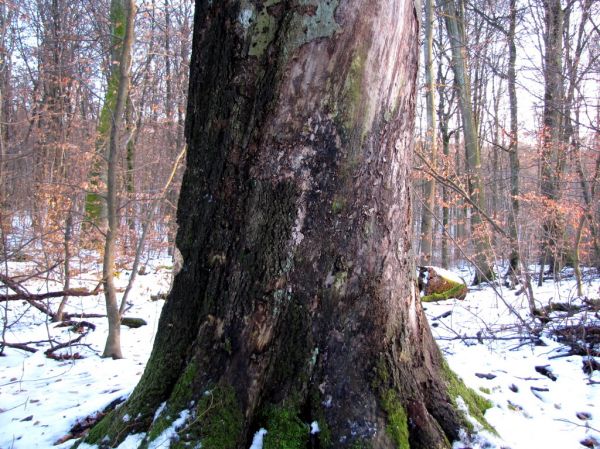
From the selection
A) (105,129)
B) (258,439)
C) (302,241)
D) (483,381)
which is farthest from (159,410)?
(105,129)

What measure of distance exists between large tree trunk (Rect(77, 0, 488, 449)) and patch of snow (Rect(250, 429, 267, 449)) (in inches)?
1.1

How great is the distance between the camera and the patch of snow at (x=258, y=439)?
1860 mm

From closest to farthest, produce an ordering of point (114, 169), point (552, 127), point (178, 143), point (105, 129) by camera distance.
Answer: point (114, 169)
point (105, 129)
point (552, 127)
point (178, 143)

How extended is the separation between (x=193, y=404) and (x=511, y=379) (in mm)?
2435

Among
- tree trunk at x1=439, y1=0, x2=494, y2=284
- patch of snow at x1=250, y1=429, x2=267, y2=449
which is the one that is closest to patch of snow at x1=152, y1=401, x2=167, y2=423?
patch of snow at x1=250, y1=429, x2=267, y2=449

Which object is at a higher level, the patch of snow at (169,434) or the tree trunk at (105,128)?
the tree trunk at (105,128)

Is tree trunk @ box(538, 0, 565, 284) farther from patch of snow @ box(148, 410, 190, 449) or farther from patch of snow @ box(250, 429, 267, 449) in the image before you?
patch of snow @ box(148, 410, 190, 449)

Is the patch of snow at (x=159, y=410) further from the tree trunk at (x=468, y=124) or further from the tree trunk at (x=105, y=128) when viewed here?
the tree trunk at (x=468, y=124)

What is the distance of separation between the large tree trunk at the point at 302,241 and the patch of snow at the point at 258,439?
0.03m

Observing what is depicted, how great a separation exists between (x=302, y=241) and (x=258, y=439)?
2.82ft

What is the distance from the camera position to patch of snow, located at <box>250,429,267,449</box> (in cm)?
186

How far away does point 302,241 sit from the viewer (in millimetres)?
1884

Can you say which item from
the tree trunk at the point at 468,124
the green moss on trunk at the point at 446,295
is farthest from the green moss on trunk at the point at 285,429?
the tree trunk at the point at 468,124

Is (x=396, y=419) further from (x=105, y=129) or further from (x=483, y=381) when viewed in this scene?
(x=105, y=129)
